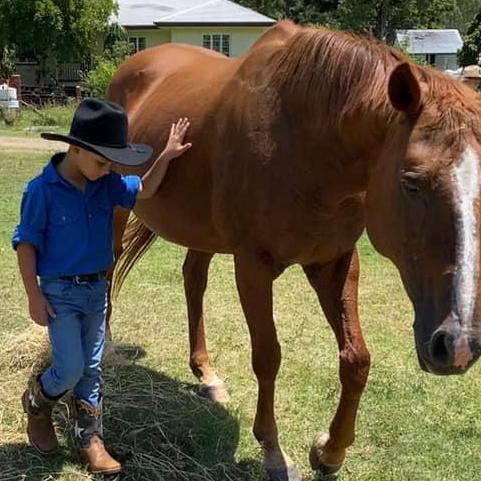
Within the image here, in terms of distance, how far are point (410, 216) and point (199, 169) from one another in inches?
62.3

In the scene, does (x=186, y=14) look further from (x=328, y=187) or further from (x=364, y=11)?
(x=328, y=187)

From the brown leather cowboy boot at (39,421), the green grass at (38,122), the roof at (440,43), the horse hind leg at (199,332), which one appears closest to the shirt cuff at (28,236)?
the brown leather cowboy boot at (39,421)

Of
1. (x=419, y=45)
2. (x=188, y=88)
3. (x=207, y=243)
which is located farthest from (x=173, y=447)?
(x=419, y=45)

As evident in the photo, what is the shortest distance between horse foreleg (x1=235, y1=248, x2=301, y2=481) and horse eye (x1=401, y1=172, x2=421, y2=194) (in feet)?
3.48

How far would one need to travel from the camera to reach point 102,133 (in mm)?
3102

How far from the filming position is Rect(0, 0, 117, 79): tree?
1257 inches

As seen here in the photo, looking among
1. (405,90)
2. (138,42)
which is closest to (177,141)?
(405,90)

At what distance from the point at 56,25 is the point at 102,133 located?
31.1 meters

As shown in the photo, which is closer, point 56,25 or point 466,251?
point 466,251

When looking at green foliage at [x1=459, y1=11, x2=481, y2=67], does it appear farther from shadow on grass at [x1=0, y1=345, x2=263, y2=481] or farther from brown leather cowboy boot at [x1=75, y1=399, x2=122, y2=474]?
brown leather cowboy boot at [x1=75, y1=399, x2=122, y2=474]

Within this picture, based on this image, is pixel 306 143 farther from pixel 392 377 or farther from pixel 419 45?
pixel 419 45

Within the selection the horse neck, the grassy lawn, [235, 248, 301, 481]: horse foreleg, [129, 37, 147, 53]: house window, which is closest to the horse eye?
the horse neck

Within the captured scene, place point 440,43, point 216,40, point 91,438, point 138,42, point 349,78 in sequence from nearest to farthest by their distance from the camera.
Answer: point 349,78
point 91,438
point 216,40
point 138,42
point 440,43

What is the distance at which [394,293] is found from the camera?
21.0 ft
